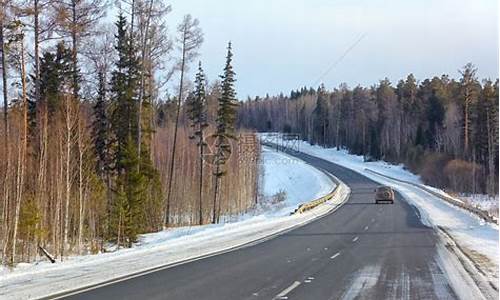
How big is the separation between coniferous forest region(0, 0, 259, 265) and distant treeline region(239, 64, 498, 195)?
160ft

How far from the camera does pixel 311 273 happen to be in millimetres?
16188

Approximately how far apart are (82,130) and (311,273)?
56.0 ft

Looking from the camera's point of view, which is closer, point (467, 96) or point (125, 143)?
point (125, 143)

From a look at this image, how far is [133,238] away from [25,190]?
7.27m

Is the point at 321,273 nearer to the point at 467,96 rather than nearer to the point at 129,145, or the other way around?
the point at 129,145

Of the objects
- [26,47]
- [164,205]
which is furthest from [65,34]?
[164,205]

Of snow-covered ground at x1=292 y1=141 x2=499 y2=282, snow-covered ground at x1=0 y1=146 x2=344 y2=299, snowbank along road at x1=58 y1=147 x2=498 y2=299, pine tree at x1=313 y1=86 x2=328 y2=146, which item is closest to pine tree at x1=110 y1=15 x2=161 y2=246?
snow-covered ground at x1=0 y1=146 x2=344 y2=299

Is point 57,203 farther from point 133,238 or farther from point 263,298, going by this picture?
point 263,298

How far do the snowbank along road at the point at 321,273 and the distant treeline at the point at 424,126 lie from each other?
6640 centimetres

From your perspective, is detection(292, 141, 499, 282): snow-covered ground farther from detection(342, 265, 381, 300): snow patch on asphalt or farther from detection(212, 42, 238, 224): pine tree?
detection(212, 42, 238, 224): pine tree

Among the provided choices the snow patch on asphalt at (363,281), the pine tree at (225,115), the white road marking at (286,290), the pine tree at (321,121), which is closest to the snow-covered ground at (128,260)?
the white road marking at (286,290)

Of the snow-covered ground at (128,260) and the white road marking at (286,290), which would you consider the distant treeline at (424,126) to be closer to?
the snow-covered ground at (128,260)

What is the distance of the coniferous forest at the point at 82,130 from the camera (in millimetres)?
26547

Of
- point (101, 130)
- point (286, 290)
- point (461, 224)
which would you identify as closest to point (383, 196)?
point (461, 224)
